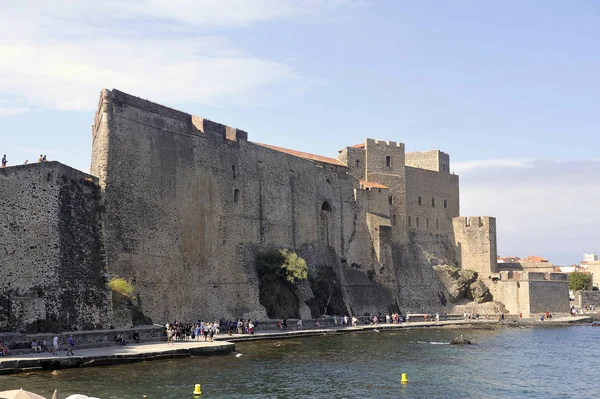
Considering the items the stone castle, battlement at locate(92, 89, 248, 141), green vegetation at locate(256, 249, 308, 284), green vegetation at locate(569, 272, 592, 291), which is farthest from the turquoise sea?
green vegetation at locate(569, 272, 592, 291)

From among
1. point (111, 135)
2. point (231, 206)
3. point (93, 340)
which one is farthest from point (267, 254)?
point (93, 340)

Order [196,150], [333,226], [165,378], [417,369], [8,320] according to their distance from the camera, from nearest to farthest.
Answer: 1. [165,378]
2. [8,320]
3. [417,369]
4. [196,150]
5. [333,226]

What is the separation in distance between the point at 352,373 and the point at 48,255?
1248 centimetres

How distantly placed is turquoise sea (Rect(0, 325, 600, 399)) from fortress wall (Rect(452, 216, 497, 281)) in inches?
992

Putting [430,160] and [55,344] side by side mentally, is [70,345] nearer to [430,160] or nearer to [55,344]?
[55,344]

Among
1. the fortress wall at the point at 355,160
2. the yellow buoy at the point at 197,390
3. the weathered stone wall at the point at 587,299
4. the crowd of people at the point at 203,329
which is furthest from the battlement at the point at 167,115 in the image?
the weathered stone wall at the point at 587,299

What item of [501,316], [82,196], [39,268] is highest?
[82,196]

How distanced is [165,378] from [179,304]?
13924 millimetres

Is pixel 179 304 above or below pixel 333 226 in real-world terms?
below

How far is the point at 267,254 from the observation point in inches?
1738

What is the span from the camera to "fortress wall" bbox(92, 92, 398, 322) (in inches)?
1357

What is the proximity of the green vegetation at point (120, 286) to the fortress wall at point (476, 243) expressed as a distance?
128 ft

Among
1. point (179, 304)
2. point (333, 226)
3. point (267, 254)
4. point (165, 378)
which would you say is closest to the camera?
point (165, 378)

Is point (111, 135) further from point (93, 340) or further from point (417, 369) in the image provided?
point (417, 369)
